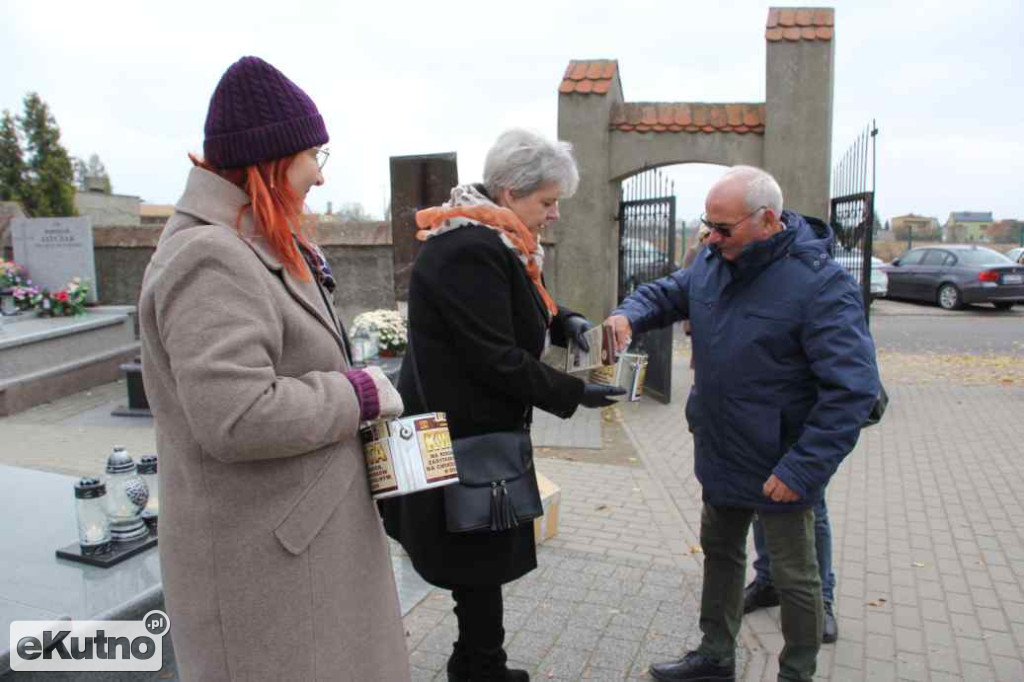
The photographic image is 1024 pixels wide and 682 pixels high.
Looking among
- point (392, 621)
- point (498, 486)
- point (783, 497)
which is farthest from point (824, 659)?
point (392, 621)

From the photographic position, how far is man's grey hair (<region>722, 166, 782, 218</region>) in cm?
258

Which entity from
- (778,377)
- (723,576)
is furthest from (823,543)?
(778,377)

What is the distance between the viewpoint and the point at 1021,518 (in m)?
5.00

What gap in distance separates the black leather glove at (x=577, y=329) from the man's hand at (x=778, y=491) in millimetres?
745

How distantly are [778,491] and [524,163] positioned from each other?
1330 millimetres

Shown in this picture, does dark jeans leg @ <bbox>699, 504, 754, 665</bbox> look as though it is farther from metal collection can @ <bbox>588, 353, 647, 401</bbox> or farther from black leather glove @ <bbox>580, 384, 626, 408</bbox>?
black leather glove @ <bbox>580, 384, 626, 408</bbox>

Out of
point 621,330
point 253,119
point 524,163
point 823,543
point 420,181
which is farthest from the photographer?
point 420,181

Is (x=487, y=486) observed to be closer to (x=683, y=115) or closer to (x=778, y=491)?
(x=778, y=491)

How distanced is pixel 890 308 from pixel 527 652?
19438mm

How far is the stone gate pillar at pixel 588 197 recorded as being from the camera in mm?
8078

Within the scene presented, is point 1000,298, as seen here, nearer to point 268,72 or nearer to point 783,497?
point 783,497

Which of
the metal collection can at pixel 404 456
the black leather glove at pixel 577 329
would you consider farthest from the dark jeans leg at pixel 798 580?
the metal collection can at pixel 404 456

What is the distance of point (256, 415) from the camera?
4.87 ft

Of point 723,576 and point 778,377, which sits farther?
point 723,576
